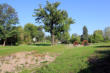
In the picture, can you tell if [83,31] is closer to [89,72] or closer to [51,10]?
[51,10]

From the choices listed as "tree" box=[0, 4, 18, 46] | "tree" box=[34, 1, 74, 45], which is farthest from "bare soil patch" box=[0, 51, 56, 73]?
"tree" box=[0, 4, 18, 46]

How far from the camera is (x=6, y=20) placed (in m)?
48.4

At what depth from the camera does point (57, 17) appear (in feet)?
128

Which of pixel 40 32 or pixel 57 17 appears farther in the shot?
pixel 40 32

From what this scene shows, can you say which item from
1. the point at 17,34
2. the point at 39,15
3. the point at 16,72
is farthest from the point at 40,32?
the point at 16,72

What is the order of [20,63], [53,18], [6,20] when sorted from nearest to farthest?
[20,63]
[53,18]
[6,20]

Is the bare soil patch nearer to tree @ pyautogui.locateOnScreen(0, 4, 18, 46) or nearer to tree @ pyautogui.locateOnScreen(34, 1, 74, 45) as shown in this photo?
tree @ pyautogui.locateOnScreen(34, 1, 74, 45)

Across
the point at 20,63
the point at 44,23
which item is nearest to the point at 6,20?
the point at 44,23

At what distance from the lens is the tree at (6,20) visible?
4725 cm

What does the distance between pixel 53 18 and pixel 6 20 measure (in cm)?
2047

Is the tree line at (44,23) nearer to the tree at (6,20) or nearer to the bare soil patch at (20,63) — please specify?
the tree at (6,20)

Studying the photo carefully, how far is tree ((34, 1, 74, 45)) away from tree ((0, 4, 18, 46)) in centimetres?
1409

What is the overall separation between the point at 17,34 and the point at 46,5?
20.3 m

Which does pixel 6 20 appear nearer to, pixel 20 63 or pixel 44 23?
pixel 44 23
